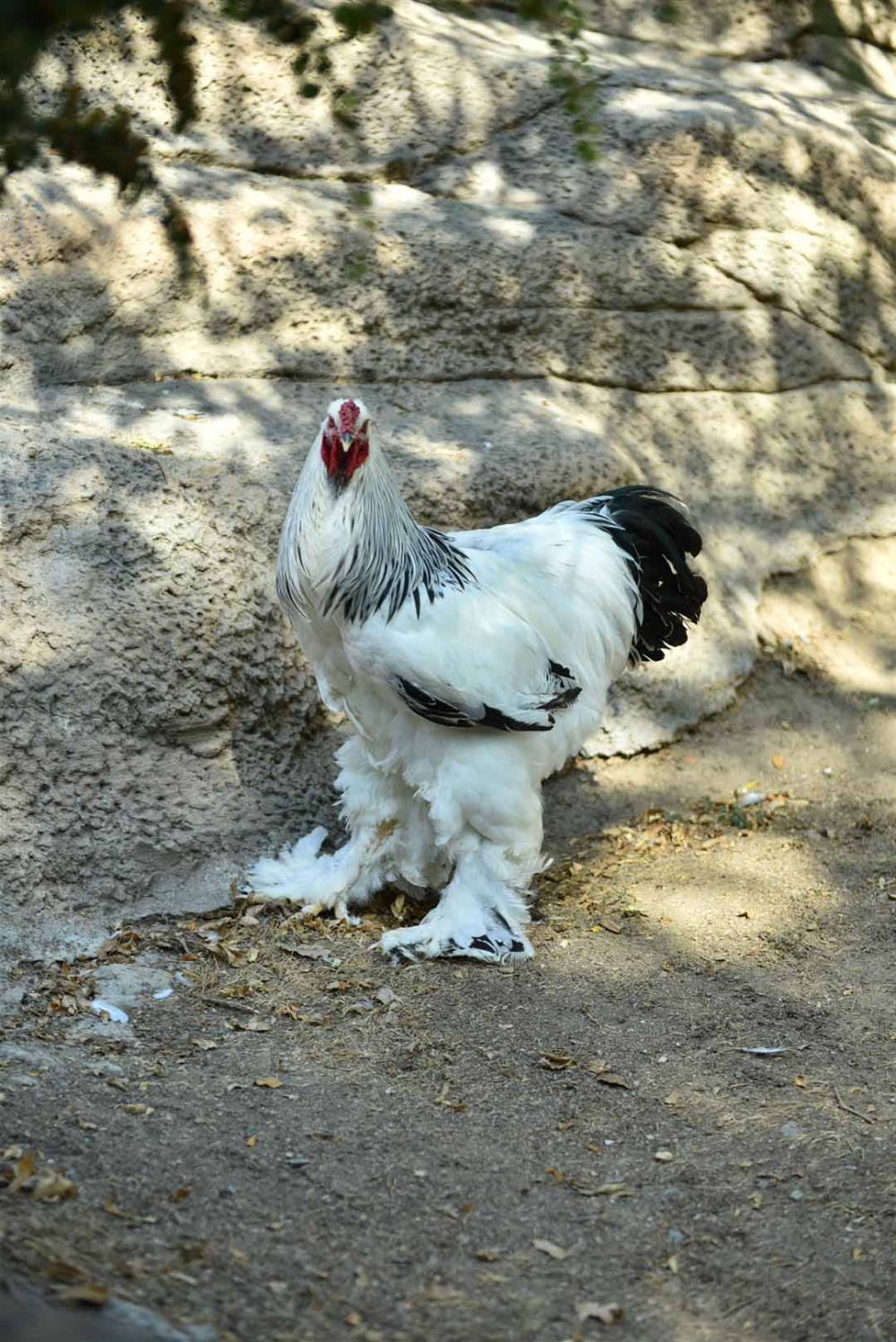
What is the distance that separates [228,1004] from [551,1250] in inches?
71.2

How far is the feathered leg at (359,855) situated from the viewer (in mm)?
5770

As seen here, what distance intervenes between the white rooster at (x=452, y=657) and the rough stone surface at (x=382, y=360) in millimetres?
609

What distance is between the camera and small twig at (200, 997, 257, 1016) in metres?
5.14

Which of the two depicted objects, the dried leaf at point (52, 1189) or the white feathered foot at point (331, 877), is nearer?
the dried leaf at point (52, 1189)

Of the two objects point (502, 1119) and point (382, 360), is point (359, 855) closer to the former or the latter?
point (502, 1119)

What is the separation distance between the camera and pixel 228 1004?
5156 mm

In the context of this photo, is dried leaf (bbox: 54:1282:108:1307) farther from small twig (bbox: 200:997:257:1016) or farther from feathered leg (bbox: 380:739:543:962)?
feathered leg (bbox: 380:739:543:962)

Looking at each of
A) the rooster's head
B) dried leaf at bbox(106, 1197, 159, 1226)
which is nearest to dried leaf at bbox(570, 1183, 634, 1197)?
dried leaf at bbox(106, 1197, 159, 1226)

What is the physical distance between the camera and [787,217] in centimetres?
838

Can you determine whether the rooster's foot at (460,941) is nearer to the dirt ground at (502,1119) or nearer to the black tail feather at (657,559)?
the dirt ground at (502,1119)

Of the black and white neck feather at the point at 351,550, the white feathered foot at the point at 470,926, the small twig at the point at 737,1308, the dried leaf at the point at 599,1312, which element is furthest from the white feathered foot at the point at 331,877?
the small twig at the point at 737,1308

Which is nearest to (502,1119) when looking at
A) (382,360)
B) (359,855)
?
(359,855)

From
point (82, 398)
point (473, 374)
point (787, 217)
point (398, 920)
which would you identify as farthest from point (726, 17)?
point (398, 920)

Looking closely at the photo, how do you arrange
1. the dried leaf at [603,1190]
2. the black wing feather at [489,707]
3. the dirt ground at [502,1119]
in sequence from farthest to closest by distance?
the black wing feather at [489,707] < the dried leaf at [603,1190] < the dirt ground at [502,1119]
